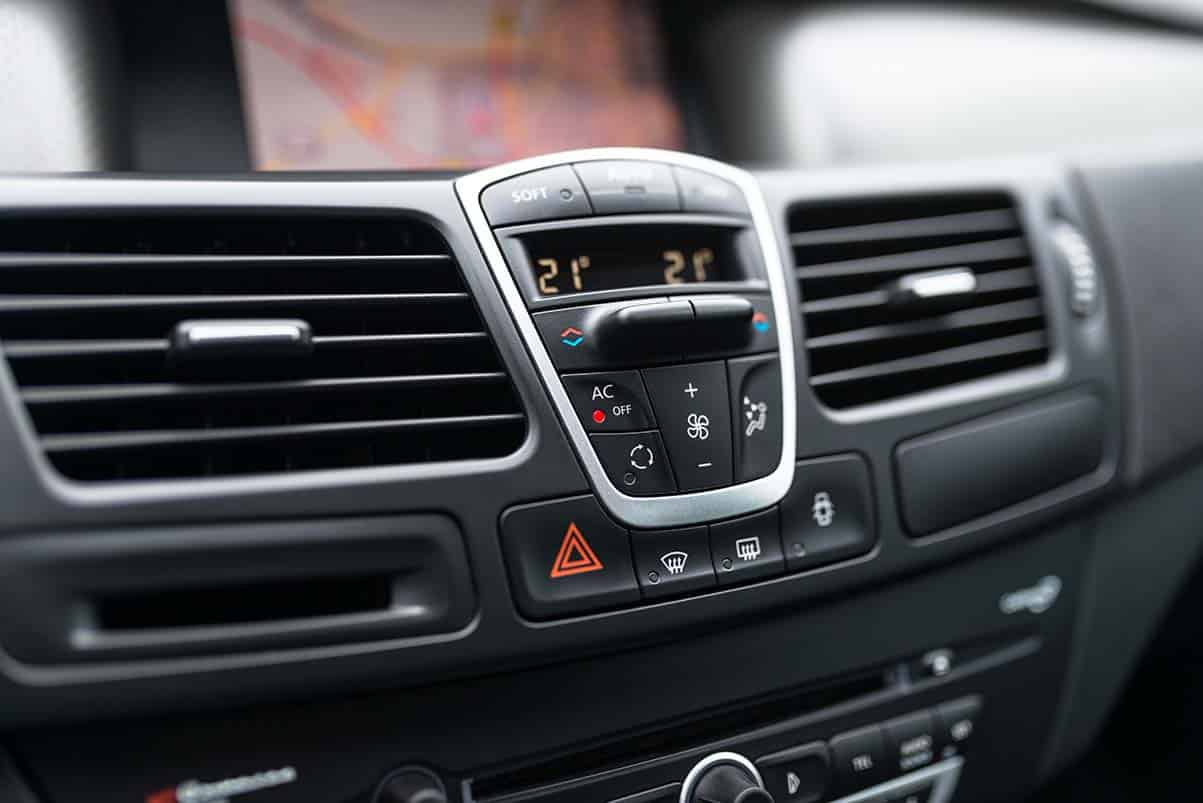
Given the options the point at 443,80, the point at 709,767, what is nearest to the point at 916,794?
the point at 709,767

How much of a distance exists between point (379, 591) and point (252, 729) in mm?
136

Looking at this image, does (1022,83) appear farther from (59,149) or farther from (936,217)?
(59,149)

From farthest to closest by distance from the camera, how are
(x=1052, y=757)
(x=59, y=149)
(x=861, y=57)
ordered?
(x=861, y=57)
(x=1052, y=757)
(x=59, y=149)

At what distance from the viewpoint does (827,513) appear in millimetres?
980

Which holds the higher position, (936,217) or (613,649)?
(936,217)

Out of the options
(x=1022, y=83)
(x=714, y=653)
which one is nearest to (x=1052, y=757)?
(x=714, y=653)

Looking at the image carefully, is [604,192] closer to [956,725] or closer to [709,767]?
[709,767]

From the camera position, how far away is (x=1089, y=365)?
1222 millimetres

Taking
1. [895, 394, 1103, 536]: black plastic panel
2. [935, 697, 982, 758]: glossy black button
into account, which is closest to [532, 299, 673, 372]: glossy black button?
[895, 394, 1103, 536]: black plastic panel

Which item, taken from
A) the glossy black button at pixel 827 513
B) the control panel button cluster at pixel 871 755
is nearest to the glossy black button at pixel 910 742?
the control panel button cluster at pixel 871 755

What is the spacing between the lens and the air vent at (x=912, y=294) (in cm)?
104

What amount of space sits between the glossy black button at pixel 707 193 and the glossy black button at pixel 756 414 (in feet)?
0.46

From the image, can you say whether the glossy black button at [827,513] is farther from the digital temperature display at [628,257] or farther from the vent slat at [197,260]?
the vent slat at [197,260]

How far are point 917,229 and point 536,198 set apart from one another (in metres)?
0.46
